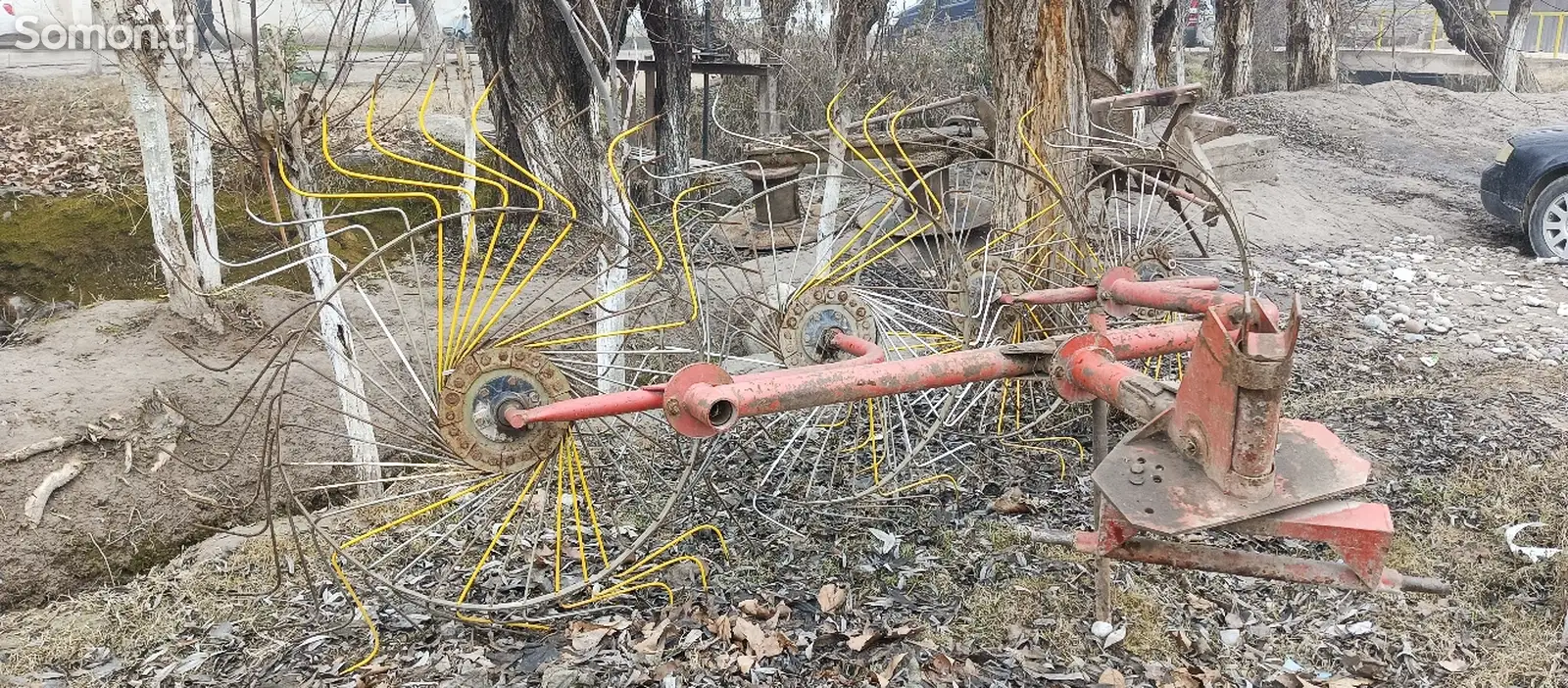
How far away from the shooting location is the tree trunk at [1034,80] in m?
5.32

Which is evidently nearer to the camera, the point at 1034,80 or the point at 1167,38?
the point at 1034,80

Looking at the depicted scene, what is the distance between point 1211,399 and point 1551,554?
A: 224 centimetres

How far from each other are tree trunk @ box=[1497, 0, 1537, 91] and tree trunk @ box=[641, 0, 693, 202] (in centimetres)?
1421

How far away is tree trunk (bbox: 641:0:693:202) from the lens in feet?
32.5

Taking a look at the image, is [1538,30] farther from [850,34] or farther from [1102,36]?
[850,34]

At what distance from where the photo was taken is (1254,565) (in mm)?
2369

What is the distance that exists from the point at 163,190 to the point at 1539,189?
401 inches

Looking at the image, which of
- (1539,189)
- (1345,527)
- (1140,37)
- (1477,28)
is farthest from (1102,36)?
(1345,527)

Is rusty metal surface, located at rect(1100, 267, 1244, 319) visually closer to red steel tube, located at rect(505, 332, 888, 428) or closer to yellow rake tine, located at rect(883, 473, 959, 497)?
yellow rake tine, located at rect(883, 473, 959, 497)

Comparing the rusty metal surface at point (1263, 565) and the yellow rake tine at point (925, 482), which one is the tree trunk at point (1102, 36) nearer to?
the yellow rake tine at point (925, 482)

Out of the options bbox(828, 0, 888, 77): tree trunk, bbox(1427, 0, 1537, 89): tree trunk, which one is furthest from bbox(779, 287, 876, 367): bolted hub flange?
bbox(1427, 0, 1537, 89): tree trunk

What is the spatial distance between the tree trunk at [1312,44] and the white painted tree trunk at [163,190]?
17001mm

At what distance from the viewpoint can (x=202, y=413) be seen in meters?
5.41

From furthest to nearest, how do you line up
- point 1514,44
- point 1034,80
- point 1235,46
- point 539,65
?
point 1235,46 → point 1514,44 → point 539,65 → point 1034,80
